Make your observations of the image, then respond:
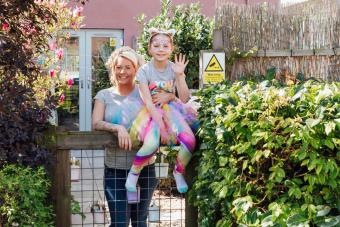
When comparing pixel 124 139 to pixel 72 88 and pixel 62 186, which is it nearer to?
pixel 62 186

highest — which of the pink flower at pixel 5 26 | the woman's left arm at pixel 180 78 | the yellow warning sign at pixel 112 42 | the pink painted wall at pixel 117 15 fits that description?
the pink painted wall at pixel 117 15

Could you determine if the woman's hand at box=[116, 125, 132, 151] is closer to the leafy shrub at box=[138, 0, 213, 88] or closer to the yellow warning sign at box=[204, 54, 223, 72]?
the yellow warning sign at box=[204, 54, 223, 72]

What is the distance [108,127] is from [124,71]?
41 cm

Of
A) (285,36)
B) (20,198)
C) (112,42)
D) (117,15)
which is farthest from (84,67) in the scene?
(20,198)

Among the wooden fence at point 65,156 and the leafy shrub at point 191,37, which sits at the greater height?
the leafy shrub at point 191,37

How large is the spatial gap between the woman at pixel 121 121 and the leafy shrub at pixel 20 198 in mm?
568

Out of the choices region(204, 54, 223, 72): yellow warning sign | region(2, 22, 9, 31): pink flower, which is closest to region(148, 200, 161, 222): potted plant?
region(2, 22, 9, 31): pink flower

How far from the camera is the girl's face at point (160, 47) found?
4062 mm

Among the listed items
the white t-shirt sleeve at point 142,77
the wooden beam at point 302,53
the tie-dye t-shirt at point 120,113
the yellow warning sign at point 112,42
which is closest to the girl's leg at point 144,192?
the tie-dye t-shirt at point 120,113

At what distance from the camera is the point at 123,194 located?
4.09 metres

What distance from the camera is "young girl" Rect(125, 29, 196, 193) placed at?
3.89 meters

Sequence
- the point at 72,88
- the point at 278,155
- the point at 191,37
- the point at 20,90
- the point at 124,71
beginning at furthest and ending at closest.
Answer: the point at 72,88
the point at 191,37
the point at 124,71
the point at 20,90
the point at 278,155

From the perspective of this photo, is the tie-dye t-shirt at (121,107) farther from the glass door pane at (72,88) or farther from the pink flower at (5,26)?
the glass door pane at (72,88)

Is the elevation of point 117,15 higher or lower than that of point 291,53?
higher
